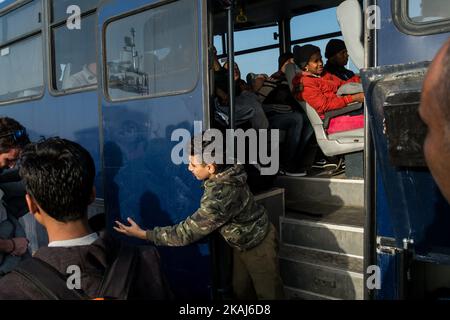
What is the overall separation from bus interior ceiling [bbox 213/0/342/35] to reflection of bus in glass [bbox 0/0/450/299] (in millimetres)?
33

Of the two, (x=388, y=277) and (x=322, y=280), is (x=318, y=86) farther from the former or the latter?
(x=388, y=277)

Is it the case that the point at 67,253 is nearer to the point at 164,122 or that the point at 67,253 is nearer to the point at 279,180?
the point at 164,122

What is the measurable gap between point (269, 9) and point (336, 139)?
1963 millimetres

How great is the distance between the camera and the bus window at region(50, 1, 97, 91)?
11.2ft

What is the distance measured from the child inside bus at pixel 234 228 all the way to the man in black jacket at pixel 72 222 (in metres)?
1.05

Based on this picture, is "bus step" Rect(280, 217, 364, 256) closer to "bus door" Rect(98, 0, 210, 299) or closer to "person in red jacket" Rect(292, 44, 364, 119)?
"bus door" Rect(98, 0, 210, 299)

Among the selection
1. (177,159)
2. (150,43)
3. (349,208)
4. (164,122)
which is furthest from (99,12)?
(349,208)

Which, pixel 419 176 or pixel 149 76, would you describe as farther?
pixel 149 76

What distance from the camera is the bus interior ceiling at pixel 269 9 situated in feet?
14.4

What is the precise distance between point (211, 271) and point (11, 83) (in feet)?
10.7

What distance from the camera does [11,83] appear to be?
4.48 m

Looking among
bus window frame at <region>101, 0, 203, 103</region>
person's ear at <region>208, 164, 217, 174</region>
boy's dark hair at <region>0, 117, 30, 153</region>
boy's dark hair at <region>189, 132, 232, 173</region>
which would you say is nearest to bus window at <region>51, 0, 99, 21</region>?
bus window frame at <region>101, 0, 203, 103</region>

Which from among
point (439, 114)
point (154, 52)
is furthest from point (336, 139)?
point (439, 114)

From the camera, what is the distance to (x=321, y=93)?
343cm
